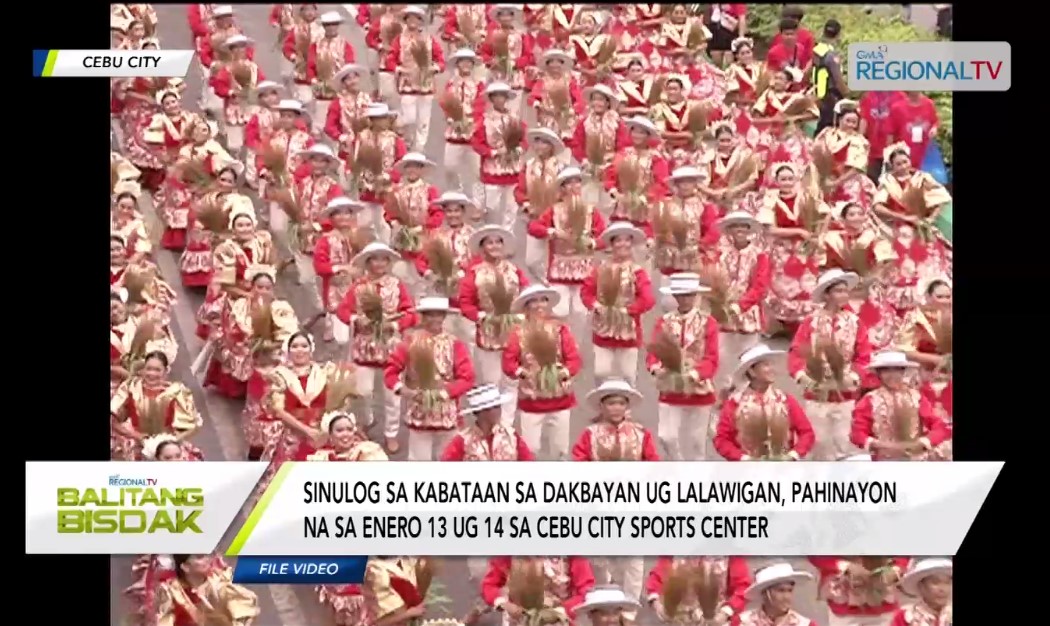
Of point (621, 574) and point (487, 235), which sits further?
point (487, 235)

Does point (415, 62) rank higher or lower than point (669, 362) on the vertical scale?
higher

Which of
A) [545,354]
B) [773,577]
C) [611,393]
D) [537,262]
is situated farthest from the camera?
[537,262]

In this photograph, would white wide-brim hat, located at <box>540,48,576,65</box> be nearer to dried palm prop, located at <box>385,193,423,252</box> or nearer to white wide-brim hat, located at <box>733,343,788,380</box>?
dried palm prop, located at <box>385,193,423,252</box>

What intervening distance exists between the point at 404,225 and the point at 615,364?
1406 mm

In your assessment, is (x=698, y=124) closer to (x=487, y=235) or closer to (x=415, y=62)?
(x=487, y=235)

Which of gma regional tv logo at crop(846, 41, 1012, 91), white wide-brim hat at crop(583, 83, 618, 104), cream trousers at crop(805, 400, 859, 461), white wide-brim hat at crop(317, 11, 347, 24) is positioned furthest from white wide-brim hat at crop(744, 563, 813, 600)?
white wide-brim hat at crop(317, 11, 347, 24)

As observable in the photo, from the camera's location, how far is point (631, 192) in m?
12.9

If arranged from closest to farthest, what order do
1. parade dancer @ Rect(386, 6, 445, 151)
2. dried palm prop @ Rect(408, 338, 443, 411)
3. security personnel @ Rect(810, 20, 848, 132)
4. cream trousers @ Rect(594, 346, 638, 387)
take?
1. dried palm prop @ Rect(408, 338, 443, 411)
2. cream trousers @ Rect(594, 346, 638, 387)
3. security personnel @ Rect(810, 20, 848, 132)
4. parade dancer @ Rect(386, 6, 445, 151)

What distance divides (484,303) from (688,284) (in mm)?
1125

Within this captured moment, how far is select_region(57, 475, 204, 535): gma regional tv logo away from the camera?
12148 mm

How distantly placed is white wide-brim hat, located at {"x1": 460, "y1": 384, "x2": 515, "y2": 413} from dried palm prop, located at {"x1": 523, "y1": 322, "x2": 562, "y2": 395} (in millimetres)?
206

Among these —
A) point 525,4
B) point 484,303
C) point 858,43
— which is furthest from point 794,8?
point 484,303

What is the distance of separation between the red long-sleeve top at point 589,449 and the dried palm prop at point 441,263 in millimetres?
1101

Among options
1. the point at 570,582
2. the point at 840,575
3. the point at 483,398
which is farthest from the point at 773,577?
the point at 483,398
